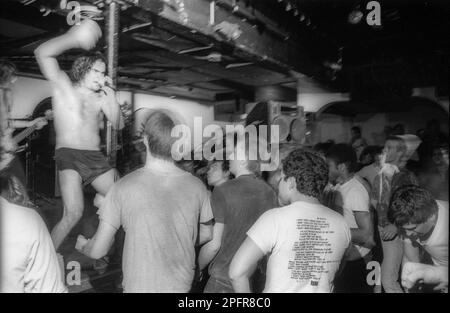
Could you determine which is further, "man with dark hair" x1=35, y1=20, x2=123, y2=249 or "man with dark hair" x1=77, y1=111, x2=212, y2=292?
"man with dark hair" x1=35, y1=20, x2=123, y2=249

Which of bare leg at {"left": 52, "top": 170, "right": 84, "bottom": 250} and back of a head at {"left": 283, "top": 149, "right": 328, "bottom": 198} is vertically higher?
back of a head at {"left": 283, "top": 149, "right": 328, "bottom": 198}

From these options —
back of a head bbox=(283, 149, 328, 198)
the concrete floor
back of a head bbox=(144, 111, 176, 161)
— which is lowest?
the concrete floor

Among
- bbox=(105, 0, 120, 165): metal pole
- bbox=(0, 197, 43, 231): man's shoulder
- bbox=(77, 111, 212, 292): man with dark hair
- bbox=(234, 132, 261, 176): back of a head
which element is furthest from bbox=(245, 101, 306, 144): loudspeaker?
bbox=(0, 197, 43, 231): man's shoulder

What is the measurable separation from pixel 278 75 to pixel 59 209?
265 centimetres

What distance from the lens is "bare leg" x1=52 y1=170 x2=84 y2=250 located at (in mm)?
2006

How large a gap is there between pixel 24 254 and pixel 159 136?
29.1 inches

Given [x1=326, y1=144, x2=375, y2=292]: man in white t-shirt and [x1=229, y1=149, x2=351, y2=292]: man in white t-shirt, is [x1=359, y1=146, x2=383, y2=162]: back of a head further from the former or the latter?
[x1=229, y1=149, x2=351, y2=292]: man in white t-shirt

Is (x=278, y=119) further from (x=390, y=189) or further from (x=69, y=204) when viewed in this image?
(x=69, y=204)

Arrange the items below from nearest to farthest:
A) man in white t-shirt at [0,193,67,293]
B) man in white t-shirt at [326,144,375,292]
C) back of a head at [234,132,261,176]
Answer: man in white t-shirt at [0,193,67,293] → back of a head at [234,132,261,176] → man in white t-shirt at [326,144,375,292]

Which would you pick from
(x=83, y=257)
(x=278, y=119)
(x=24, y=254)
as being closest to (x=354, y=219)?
(x=278, y=119)

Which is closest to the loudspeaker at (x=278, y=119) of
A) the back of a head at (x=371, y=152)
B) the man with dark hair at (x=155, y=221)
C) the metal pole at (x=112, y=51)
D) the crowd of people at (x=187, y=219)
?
the back of a head at (x=371, y=152)

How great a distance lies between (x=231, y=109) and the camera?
3352 millimetres

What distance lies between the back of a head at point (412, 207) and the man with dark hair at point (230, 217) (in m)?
0.64
